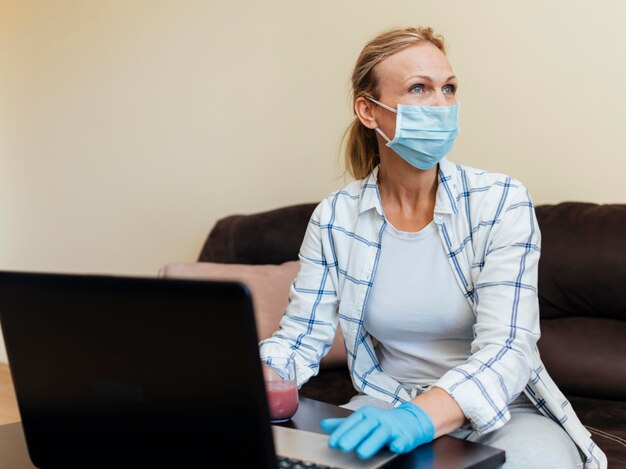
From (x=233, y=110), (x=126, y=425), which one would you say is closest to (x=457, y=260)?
(x=126, y=425)

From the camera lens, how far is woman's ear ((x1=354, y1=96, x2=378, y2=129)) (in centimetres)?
166

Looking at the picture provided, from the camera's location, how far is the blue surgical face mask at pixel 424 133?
1.53 m

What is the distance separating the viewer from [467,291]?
56.7 inches

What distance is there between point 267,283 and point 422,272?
888 mm

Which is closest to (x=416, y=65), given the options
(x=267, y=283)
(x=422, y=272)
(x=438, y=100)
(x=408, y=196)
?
(x=438, y=100)

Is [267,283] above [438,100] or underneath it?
underneath

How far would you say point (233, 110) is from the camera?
2963 mm

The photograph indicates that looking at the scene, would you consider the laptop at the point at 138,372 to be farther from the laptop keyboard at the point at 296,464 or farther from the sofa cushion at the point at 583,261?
the sofa cushion at the point at 583,261

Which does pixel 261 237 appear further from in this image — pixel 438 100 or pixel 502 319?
pixel 502 319

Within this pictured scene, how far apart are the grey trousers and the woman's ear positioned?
0.65 meters

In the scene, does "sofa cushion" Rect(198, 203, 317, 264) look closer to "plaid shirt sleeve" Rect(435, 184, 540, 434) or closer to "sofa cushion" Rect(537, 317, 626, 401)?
"sofa cushion" Rect(537, 317, 626, 401)

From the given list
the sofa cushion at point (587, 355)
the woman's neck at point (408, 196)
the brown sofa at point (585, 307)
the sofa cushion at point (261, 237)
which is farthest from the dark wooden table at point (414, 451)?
the sofa cushion at point (261, 237)

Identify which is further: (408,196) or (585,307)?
(585,307)

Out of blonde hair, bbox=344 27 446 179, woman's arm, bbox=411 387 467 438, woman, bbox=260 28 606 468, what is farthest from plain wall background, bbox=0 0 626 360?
woman's arm, bbox=411 387 467 438
